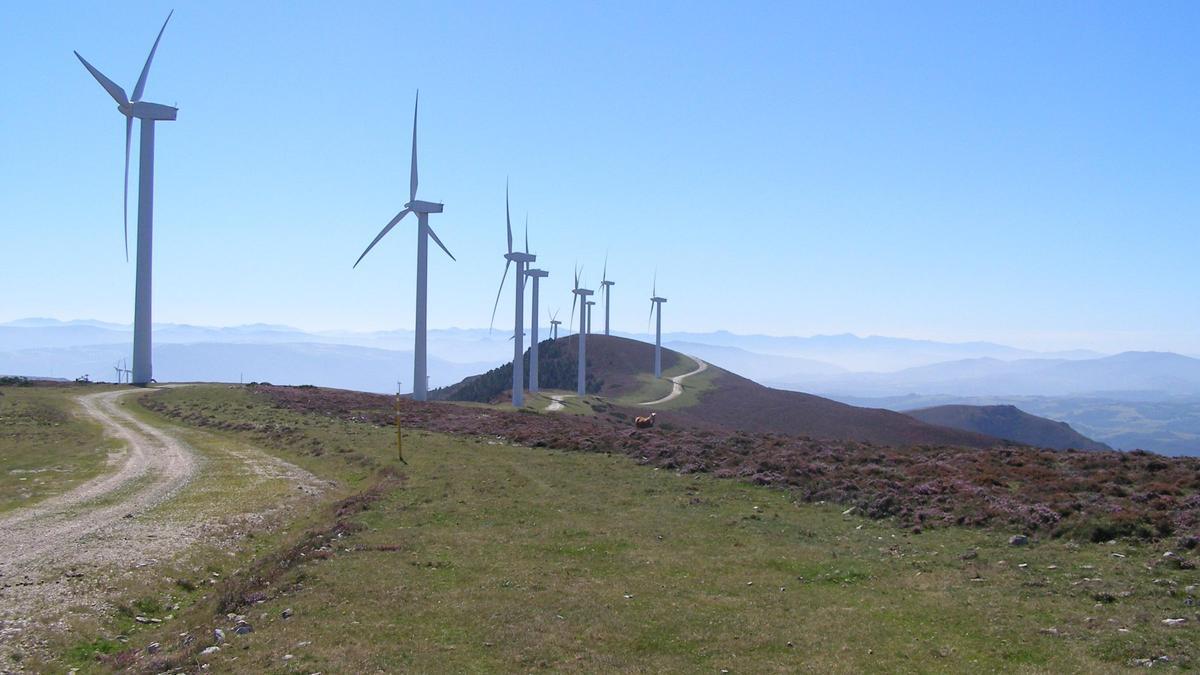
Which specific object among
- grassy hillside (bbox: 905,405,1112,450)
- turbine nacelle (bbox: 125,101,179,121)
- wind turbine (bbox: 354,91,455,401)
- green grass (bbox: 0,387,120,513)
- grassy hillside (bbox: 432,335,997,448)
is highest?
turbine nacelle (bbox: 125,101,179,121)

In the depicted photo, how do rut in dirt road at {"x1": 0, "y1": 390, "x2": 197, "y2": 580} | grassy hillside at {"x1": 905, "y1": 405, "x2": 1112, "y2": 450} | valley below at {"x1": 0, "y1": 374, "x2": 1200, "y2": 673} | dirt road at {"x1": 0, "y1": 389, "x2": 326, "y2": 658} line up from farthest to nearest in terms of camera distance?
grassy hillside at {"x1": 905, "y1": 405, "x2": 1112, "y2": 450} → rut in dirt road at {"x1": 0, "y1": 390, "x2": 197, "y2": 580} → dirt road at {"x1": 0, "y1": 389, "x2": 326, "y2": 658} → valley below at {"x1": 0, "y1": 374, "x2": 1200, "y2": 673}

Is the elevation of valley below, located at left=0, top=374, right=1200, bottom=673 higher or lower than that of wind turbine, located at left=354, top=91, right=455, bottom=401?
lower

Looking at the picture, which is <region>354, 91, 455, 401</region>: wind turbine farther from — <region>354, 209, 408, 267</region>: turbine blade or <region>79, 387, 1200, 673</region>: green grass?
<region>79, 387, 1200, 673</region>: green grass

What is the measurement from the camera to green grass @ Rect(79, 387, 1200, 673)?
13.6 metres

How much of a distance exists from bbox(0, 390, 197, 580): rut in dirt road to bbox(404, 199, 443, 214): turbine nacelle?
3801 centimetres

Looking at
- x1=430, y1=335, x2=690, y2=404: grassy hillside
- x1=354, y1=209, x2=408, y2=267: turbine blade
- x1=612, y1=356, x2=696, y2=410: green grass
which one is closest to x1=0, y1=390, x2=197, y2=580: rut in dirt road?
x1=354, y1=209, x2=408, y2=267: turbine blade

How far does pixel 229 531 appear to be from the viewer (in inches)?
983

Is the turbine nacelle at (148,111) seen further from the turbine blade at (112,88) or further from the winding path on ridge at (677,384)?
the winding path on ridge at (677,384)

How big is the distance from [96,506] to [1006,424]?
573 feet

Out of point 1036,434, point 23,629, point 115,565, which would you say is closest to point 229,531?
point 115,565

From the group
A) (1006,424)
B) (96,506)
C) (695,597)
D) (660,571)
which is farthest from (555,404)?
(1006,424)

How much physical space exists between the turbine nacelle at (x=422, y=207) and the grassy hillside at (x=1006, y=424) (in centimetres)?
11474

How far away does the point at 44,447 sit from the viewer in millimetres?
42250

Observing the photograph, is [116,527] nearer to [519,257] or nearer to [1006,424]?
[519,257]
